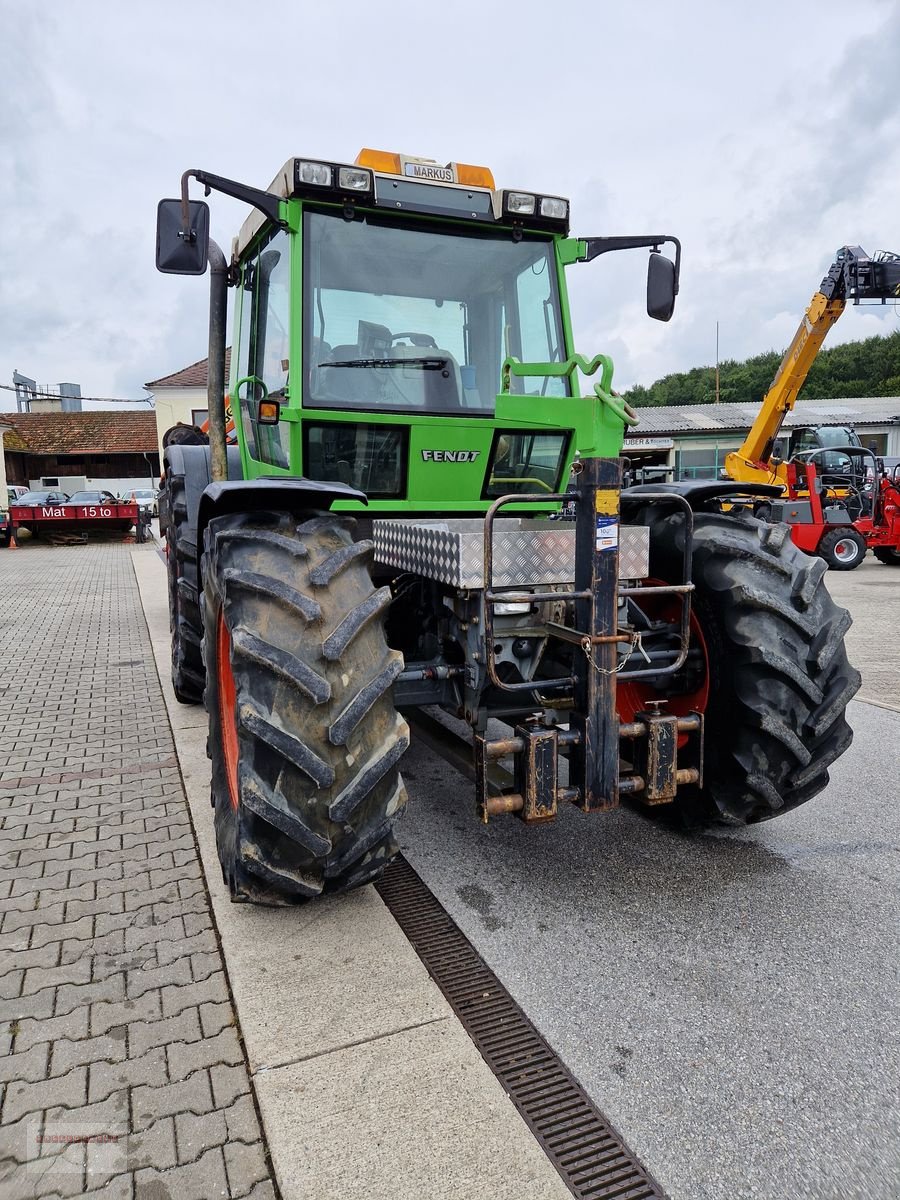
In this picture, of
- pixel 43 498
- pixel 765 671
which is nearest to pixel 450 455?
pixel 765 671

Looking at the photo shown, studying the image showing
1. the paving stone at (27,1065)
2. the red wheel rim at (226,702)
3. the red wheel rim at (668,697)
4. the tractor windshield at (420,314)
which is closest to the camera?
the paving stone at (27,1065)

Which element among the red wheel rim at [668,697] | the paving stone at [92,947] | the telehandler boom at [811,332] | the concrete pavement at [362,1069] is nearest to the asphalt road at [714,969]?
the concrete pavement at [362,1069]

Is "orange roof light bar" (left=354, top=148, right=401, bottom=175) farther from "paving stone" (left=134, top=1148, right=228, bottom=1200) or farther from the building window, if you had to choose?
the building window

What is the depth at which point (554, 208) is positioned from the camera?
12.7 feet

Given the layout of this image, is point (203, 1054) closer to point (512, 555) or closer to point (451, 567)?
point (451, 567)

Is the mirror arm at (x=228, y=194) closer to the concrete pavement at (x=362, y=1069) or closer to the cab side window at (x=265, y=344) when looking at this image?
the cab side window at (x=265, y=344)

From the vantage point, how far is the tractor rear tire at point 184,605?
17.1 ft

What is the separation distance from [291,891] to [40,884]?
1.34 metres

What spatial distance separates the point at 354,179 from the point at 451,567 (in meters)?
1.85

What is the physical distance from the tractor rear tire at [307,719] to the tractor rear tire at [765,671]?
4.19ft

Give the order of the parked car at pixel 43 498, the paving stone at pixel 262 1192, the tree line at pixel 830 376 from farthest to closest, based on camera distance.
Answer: the tree line at pixel 830 376
the parked car at pixel 43 498
the paving stone at pixel 262 1192

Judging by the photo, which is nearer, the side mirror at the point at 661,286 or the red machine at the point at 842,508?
the side mirror at the point at 661,286

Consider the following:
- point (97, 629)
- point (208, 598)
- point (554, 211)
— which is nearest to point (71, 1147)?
point (208, 598)

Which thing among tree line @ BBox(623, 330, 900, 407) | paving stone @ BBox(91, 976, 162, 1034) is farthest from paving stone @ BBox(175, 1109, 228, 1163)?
tree line @ BBox(623, 330, 900, 407)
